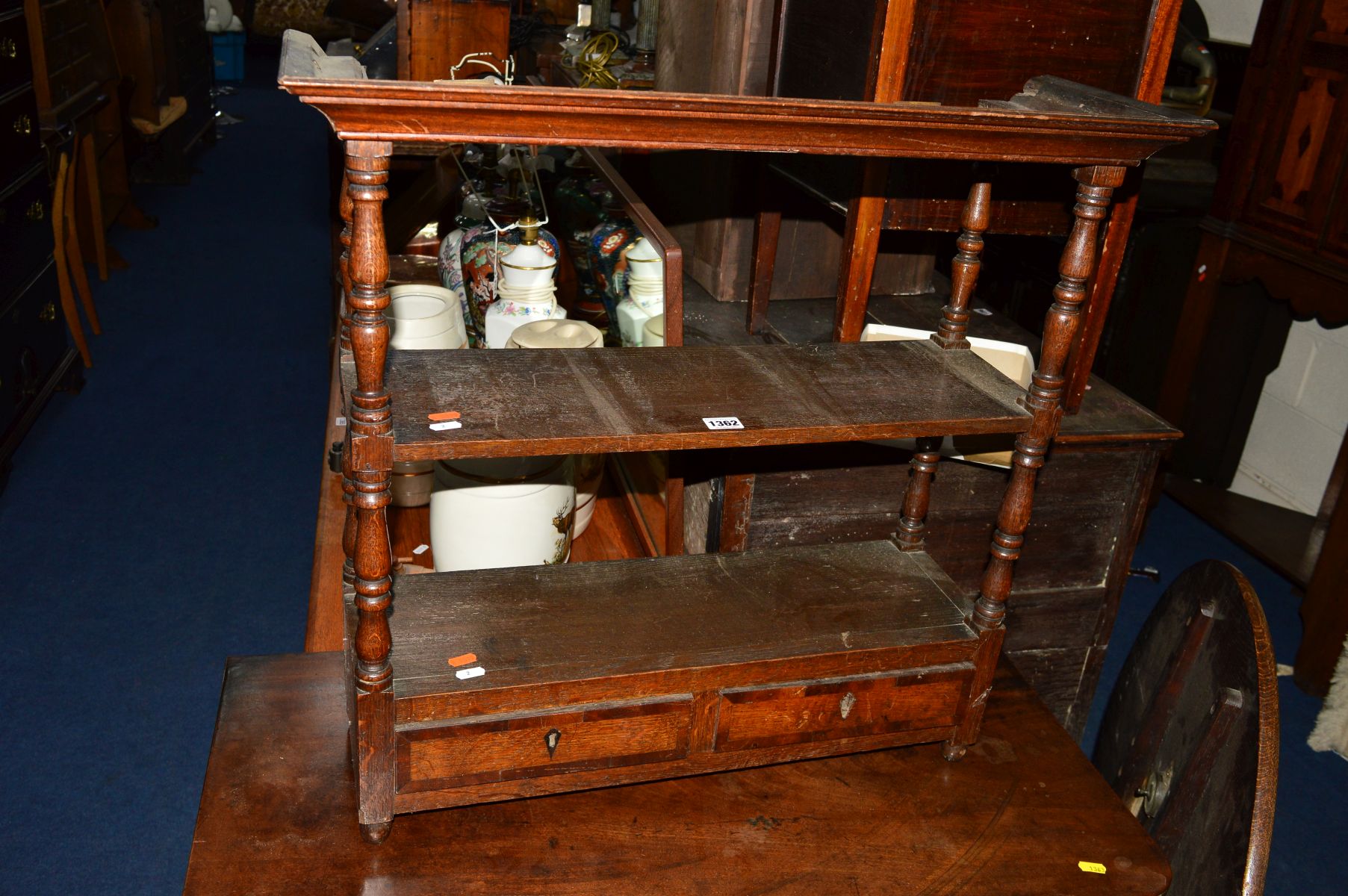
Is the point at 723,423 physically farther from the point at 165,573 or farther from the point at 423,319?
the point at 165,573

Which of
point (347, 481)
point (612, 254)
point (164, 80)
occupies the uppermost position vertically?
point (612, 254)

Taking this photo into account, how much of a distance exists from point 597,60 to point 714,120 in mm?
2117

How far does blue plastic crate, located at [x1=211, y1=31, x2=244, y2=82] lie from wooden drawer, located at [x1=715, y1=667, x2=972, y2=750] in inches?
→ 406

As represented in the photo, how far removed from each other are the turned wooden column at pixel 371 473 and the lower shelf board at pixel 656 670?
0.03 m

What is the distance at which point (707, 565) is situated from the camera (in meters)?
1.85

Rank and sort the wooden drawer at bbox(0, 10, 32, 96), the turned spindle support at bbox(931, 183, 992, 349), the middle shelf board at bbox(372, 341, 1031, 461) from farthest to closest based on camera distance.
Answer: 1. the wooden drawer at bbox(0, 10, 32, 96)
2. the turned spindle support at bbox(931, 183, 992, 349)
3. the middle shelf board at bbox(372, 341, 1031, 461)

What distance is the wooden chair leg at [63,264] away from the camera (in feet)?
14.0

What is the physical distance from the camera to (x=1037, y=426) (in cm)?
164

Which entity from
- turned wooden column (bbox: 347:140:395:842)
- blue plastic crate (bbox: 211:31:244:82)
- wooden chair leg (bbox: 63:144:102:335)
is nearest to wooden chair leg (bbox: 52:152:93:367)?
wooden chair leg (bbox: 63:144:102:335)

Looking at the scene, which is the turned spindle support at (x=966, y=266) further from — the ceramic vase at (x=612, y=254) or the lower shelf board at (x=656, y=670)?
the ceramic vase at (x=612, y=254)

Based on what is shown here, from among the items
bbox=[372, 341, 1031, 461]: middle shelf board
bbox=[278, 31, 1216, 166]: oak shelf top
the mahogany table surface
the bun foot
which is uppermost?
bbox=[278, 31, 1216, 166]: oak shelf top

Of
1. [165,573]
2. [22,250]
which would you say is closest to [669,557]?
[165,573]

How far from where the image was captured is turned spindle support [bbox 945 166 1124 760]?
156 cm

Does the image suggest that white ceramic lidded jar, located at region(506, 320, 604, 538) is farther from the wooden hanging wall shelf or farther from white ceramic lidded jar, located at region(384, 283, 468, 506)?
the wooden hanging wall shelf
